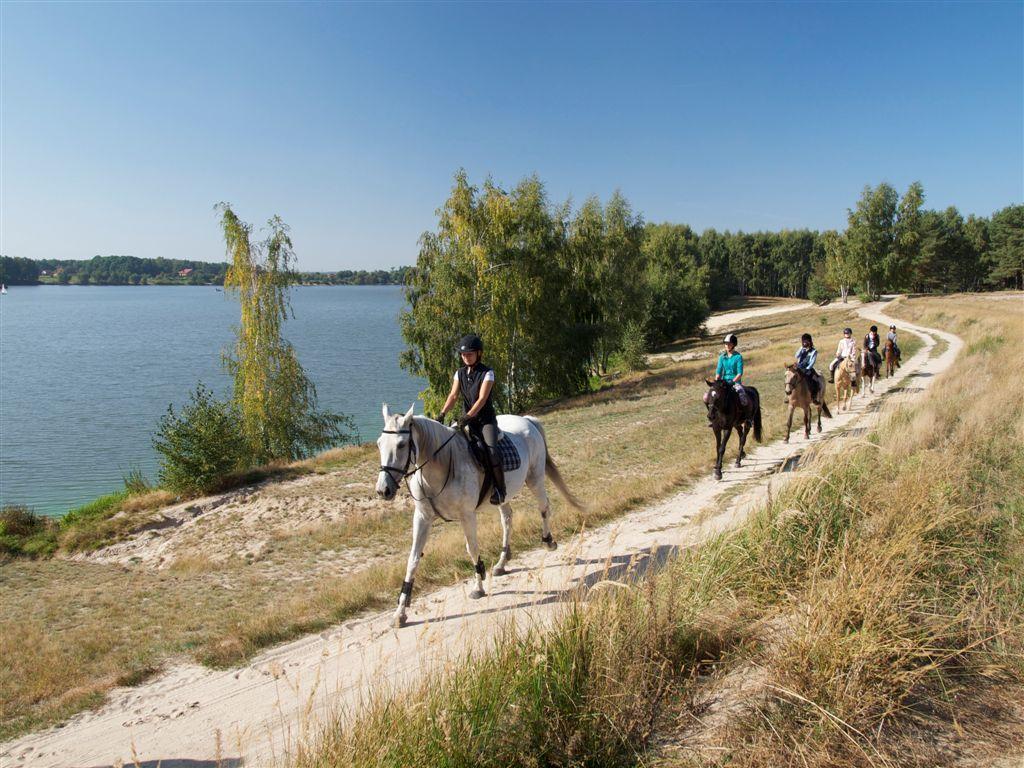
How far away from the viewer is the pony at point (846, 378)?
18906 mm

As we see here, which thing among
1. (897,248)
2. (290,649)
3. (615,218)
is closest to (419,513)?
(290,649)

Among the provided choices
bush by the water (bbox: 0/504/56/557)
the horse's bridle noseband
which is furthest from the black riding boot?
bush by the water (bbox: 0/504/56/557)

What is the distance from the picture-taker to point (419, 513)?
7.13m

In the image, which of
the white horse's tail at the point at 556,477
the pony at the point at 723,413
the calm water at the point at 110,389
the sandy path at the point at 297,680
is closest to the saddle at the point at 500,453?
the white horse's tail at the point at 556,477

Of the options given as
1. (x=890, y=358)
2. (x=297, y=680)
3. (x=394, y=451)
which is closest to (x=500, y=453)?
(x=394, y=451)

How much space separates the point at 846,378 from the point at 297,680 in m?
19.9

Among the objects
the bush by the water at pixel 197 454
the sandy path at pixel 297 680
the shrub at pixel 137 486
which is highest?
the sandy path at pixel 297 680

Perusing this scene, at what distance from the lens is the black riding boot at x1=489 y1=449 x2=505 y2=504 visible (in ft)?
25.1

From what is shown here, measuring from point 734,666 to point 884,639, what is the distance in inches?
42.7

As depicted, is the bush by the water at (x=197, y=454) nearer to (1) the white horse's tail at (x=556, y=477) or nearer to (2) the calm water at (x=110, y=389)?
(2) the calm water at (x=110, y=389)

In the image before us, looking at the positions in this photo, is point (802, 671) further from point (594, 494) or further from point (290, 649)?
point (594, 494)

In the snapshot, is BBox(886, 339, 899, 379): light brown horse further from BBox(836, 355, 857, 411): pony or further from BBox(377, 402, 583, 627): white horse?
BBox(377, 402, 583, 627): white horse

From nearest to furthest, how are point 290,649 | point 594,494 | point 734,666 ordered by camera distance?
point 734,666, point 290,649, point 594,494

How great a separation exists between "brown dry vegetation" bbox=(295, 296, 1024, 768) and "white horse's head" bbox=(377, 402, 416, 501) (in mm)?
2363
